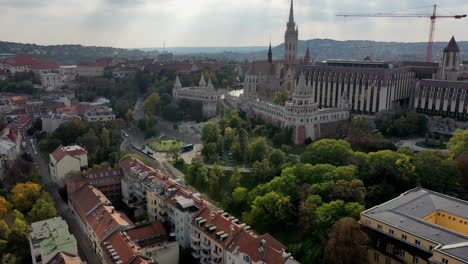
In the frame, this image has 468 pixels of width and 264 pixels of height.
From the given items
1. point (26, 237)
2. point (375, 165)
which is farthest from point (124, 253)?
point (375, 165)

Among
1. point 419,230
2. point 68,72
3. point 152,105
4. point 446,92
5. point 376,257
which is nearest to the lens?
point 419,230

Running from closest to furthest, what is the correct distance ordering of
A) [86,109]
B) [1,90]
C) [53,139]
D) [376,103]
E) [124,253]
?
[124,253] → [53,139] → [376,103] → [86,109] → [1,90]

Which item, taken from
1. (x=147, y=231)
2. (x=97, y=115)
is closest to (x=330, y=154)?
(x=147, y=231)

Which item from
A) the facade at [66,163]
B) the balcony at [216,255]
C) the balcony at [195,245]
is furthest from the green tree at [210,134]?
the balcony at [216,255]

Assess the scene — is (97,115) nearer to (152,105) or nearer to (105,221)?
(152,105)

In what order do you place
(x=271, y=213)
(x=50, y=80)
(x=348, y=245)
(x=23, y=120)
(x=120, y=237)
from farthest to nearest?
(x=50, y=80), (x=23, y=120), (x=271, y=213), (x=120, y=237), (x=348, y=245)

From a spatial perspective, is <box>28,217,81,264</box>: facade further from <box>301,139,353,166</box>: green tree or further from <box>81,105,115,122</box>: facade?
<box>81,105,115,122</box>: facade

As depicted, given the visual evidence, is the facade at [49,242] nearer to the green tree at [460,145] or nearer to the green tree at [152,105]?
the green tree at [460,145]

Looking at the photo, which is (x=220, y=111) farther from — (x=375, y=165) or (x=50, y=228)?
(x=50, y=228)
